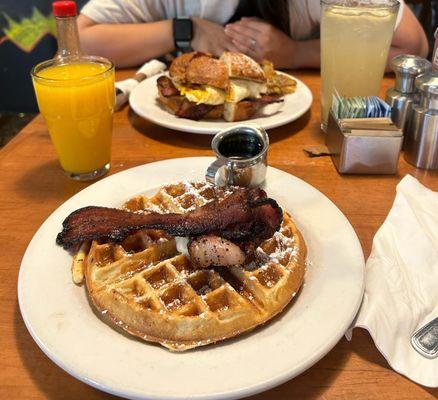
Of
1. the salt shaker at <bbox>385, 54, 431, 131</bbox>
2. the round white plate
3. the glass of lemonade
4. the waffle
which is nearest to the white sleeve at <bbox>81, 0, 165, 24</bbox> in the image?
the round white plate

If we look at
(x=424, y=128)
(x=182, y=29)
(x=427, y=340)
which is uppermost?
(x=182, y=29)

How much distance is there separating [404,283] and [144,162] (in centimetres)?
92

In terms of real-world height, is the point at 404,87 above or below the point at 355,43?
below

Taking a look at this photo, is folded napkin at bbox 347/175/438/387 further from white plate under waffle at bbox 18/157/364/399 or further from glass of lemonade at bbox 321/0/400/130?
glass of lemonade at bbox 321/0/400/130

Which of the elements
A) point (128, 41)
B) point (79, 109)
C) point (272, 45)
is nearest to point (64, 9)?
point (79, 109)

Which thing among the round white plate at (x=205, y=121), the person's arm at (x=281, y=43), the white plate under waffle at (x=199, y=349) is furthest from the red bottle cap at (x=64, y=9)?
the person's arm at (x=281, y=43)

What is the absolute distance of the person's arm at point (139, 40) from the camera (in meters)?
2.40

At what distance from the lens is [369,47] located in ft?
5.19

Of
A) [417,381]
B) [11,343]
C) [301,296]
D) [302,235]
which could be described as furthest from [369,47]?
[11,343]

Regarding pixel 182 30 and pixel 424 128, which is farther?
pixel 182 30

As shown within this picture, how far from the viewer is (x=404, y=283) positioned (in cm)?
96

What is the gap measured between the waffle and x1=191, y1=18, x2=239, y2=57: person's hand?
1.58 m

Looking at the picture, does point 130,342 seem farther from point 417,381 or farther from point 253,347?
point 417,381

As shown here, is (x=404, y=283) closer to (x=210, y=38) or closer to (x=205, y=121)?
Result: (x=205, y=121)
